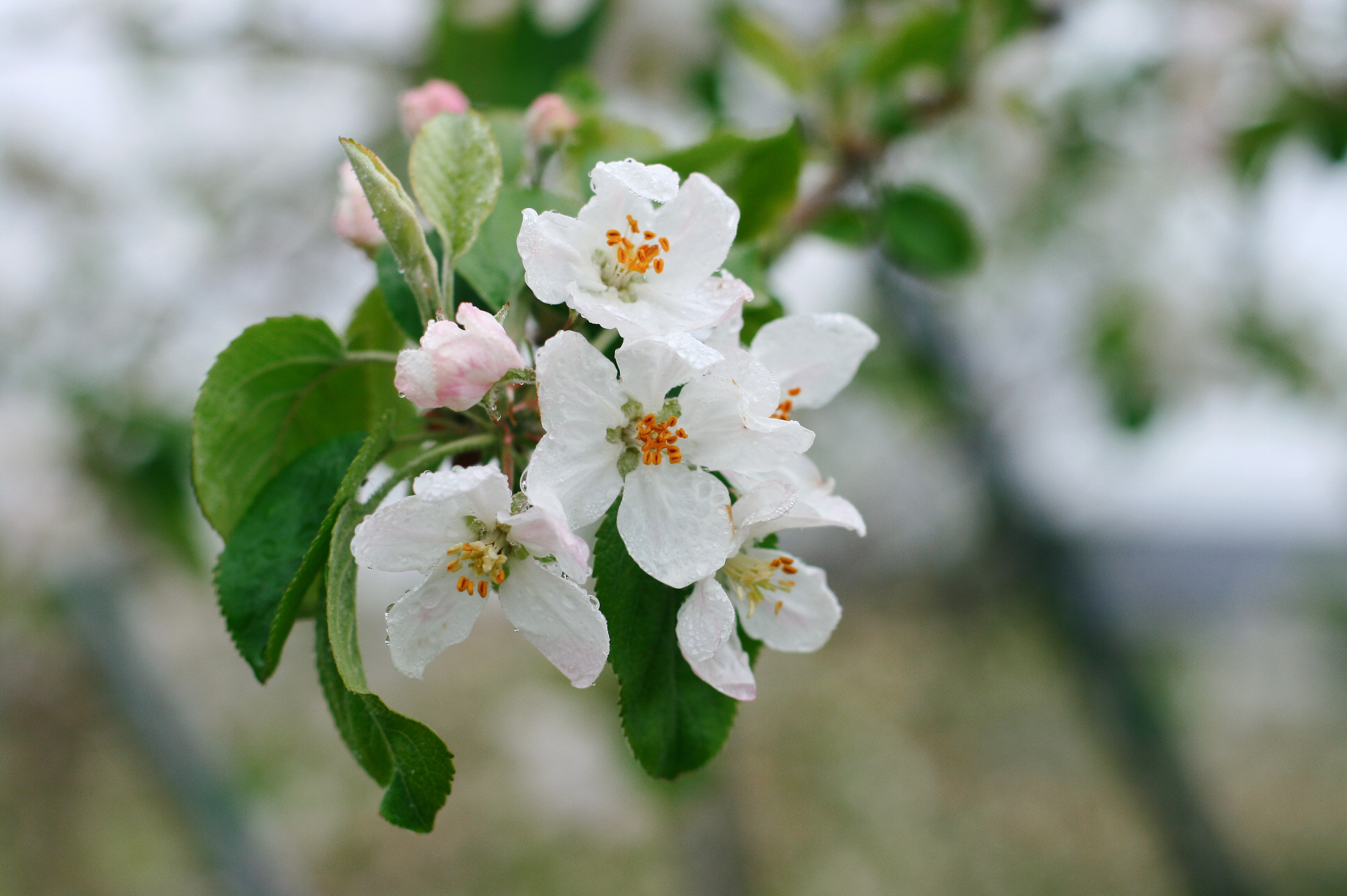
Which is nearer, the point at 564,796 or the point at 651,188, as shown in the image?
the point at 651,188

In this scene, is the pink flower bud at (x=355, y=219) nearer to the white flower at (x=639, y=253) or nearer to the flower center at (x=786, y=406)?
the white flower at (x=639, y=253)

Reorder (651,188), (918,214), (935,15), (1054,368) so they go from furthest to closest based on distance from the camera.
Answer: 1. (1054,368)
2. (918,214)
3. (935,15)
4. (651,188)


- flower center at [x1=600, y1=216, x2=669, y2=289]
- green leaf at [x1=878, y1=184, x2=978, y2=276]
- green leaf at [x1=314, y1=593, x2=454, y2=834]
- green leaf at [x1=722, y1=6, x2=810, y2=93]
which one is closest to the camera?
green leaf at [x1=314, y1=593, x2=454, y2=834]

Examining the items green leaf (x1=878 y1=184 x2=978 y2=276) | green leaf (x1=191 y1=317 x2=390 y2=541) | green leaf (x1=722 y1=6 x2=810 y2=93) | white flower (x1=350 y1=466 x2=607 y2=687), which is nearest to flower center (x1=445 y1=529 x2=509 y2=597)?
white flower (x1=350 y1=466 x2=607 y2=687)

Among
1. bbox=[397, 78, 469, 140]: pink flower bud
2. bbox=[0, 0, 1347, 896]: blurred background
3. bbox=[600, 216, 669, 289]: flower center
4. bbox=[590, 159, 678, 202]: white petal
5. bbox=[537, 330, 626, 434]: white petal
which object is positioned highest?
bbox=[590, 159, 678, 202]: white petal

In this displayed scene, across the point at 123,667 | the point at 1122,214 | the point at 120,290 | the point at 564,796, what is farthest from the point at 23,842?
the point at 1122,214

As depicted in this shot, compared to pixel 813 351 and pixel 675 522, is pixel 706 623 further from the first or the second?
pixel 813 351

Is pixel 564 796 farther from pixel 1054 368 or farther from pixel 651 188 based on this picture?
pixel 651 188

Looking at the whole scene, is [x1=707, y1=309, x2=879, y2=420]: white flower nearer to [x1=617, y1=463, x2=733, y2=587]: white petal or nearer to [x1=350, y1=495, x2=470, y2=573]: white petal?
[x1=617, y1=463, x2=733, y2=587]: white petal
